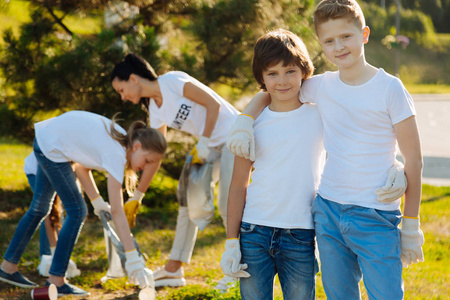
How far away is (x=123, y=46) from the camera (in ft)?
15.0

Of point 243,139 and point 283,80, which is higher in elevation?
point 283,80

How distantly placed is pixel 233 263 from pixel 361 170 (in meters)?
0.59

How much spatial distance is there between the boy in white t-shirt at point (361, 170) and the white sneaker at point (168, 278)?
1684mm

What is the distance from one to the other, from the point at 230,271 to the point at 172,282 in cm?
157

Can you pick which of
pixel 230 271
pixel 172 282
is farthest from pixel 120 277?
pixel 230 271

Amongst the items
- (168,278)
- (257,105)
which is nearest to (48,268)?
(168,278)

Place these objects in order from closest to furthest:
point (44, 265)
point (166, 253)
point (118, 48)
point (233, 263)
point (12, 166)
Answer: point (233, 263) < point (44, 265) < point (166, 253) < point (118, 48) < point (12, 166)

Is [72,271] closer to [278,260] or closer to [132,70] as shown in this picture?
[132,70]

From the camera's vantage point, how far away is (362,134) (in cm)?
200

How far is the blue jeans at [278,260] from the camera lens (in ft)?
6.86

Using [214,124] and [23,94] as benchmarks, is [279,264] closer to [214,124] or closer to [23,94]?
[214,124]

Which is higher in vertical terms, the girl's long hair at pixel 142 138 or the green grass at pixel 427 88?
the girl's long hair at pixel 142 138

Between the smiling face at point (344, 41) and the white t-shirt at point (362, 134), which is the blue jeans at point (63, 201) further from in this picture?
the smiling face at point (344, 41)

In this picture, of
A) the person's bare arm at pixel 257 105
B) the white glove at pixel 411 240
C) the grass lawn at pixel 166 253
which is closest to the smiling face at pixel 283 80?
the person's bare arm at pixel 257 105
